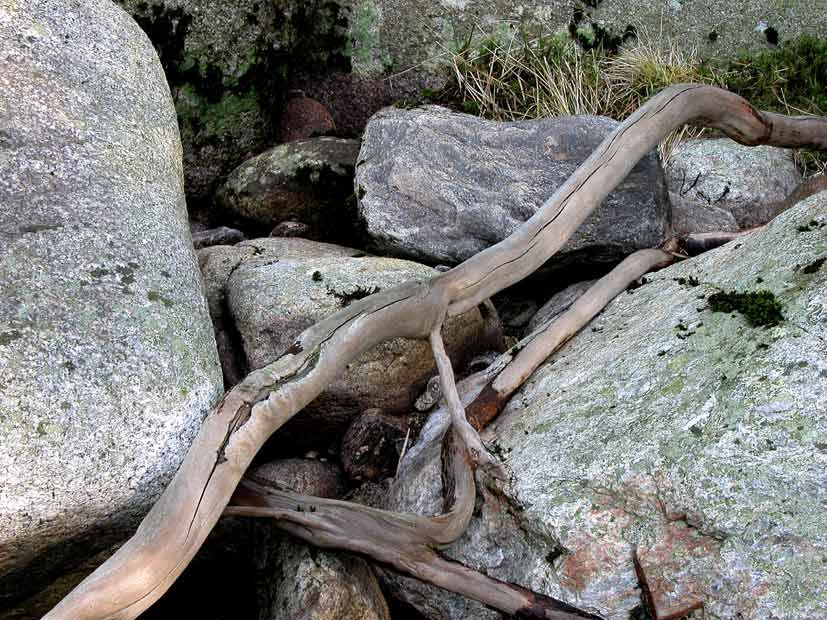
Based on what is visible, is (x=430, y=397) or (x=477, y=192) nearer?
(x=430, y=397)

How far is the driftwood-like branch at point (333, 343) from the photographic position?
2592 mm

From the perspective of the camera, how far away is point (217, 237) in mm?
5254

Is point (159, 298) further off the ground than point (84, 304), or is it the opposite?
point (84, 304)

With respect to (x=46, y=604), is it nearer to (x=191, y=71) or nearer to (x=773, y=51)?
(x=191, y=71)

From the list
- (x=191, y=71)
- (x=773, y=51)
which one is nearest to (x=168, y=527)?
(x=191, y=71)

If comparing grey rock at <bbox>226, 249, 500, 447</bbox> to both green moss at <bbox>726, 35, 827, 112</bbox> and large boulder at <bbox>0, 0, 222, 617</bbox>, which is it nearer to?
large boulder at <bbox>0, 0, 222, 617</bbox>

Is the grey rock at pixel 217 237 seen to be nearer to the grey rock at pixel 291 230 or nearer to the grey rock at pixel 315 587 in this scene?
the grey rock at pixel 291 230

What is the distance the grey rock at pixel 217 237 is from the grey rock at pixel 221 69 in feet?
2.11

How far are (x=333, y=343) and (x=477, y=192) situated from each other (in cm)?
187

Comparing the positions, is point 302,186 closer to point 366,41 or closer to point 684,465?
point 366,41

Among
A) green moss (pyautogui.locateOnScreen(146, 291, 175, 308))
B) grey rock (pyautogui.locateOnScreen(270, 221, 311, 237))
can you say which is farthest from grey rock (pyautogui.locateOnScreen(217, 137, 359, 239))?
green moss (pyautogui.locateOnScreen(146, 291, 175, 308))

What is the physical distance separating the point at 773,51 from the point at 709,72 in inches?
23.3

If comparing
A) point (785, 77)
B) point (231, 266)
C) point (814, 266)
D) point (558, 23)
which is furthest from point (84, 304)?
point (785, 77)

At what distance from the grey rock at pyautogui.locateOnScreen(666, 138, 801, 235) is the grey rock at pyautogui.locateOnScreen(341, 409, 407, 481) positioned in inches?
109
